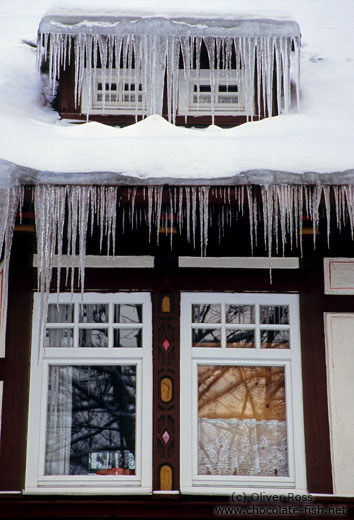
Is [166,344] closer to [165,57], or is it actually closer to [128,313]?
[128,313]

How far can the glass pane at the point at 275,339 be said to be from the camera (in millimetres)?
5840

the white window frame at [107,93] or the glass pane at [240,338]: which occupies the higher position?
the white window frame at [107,93]

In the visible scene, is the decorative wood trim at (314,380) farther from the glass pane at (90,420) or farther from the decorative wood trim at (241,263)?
the glass pane at (90,420)

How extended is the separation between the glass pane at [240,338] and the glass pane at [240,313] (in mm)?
98

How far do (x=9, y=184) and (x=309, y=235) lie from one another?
2667 millimetres

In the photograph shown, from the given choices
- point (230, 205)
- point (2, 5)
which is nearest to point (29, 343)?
point (230, 205)

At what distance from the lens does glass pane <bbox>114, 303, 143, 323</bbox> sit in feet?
19.2

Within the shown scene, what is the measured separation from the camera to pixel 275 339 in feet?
19.2

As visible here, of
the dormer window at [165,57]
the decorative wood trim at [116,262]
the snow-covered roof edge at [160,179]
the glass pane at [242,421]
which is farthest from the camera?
the dormer window at [165,57]

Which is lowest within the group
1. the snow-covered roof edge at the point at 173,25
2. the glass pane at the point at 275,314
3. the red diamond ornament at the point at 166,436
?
the red diamond ornament at the point at 166,436

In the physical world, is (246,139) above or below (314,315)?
above

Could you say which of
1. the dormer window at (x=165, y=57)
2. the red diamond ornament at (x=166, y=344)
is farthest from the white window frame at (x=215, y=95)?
the red diamond ornament at (x=166, y=344)

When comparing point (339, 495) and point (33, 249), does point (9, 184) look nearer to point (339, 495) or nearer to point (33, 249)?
point (33, 249)

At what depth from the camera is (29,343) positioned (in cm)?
570
